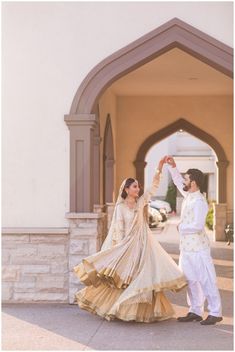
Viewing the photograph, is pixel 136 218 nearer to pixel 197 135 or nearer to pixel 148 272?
pixel 148 272

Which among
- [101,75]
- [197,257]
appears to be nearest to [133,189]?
[197,257]

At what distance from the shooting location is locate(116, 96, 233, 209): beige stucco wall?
56.2 ft

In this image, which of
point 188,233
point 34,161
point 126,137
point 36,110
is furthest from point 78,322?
point 126,137

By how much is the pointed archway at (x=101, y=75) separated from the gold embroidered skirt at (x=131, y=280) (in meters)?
1.41

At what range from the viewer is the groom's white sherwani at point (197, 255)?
7445mm

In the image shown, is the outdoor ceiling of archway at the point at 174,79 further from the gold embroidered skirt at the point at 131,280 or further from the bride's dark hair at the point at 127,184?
the gold embroidered skirt at the point at 131,280

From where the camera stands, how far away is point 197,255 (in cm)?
749

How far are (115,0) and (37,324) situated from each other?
4304 millimetres

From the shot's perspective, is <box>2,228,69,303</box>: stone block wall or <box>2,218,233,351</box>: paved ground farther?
<box>2,228,69,303</box>: stone block wall

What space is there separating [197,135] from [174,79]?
3596 mm

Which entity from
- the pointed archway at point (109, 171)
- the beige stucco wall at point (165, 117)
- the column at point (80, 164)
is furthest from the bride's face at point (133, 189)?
the beige stucco wall at point (165, 117)

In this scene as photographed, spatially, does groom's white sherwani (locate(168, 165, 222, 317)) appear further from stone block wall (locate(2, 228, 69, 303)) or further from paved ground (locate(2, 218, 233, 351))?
stone block wall (locate(2, 228, 69, 303))

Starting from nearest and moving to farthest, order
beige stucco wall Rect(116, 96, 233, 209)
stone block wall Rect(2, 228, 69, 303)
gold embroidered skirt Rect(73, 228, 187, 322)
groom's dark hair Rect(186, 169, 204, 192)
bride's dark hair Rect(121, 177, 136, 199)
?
gold embroidered skirt Rect(73, 228, 187, 322)
groom's dark hair Rect(186, 169, 204, 192)
bride's dark hair Rect(121, 177, 136, 199)
stone block wall Rect(2, 228, 69, 303)
beige stucco wall Rect(116, 96, 233, 209)

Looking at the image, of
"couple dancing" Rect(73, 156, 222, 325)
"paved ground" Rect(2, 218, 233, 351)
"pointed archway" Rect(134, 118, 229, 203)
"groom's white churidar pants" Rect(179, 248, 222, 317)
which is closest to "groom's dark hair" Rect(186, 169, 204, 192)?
"couple dancing" Rect(73, 156, 222, 325)
